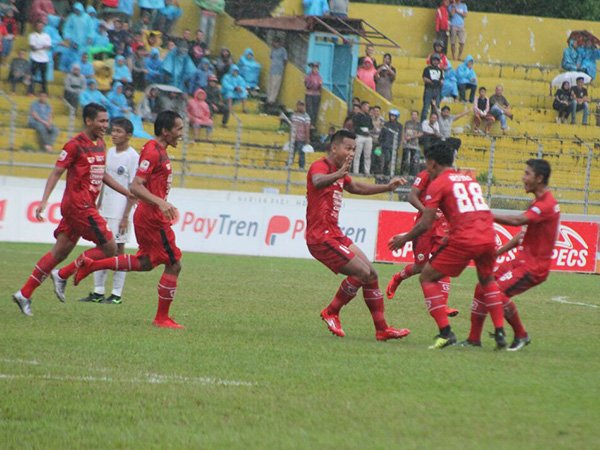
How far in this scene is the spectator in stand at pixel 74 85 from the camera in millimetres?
26103

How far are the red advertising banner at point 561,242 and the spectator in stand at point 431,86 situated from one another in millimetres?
6769

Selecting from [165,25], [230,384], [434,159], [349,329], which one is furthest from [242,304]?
[165,25]

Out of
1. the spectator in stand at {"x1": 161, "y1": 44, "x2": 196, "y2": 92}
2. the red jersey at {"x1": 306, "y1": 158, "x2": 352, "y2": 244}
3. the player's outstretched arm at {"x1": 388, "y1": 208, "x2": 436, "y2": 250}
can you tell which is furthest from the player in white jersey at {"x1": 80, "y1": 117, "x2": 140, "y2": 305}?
the spectator in stand at {"x1": 161, "y1": 44, "x2": 196, "y2": 92}

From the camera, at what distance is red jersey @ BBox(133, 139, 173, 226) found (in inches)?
444

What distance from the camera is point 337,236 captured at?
445 inches

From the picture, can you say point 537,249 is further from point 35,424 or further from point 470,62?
point 470,62

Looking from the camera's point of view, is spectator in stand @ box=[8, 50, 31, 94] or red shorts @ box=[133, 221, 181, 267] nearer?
red shorts @ box=[133, 221, 181, 267]

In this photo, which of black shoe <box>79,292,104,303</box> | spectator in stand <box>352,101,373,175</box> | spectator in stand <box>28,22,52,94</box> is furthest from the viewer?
spectator in stand <box>352,101,373,175</box>

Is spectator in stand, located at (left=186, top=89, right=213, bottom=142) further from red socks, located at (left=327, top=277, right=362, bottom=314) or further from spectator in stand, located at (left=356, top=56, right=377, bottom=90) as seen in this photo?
red socks, located at (left=327, top=277, right=362, bottom=314)

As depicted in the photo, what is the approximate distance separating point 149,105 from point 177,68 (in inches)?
66.6

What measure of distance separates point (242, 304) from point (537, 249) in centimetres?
460

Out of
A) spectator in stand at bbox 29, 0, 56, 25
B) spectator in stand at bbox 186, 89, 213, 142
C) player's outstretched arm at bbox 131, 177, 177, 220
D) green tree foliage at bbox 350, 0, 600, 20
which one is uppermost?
green tree foliage at bbox 350, 0, 600, 20

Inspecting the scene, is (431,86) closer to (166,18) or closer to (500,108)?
(500,108)

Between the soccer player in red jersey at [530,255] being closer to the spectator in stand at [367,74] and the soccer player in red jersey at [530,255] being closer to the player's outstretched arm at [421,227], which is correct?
the player's outstretched arm at [421,227]
